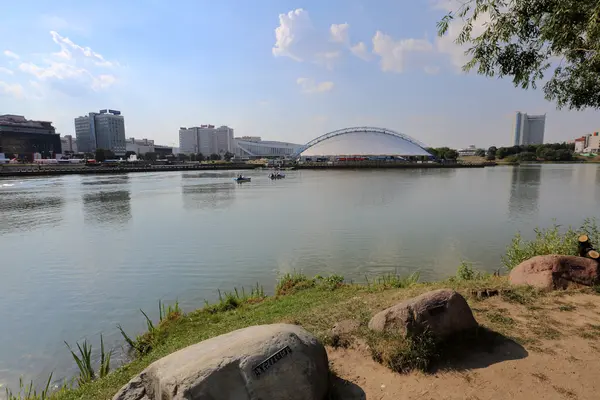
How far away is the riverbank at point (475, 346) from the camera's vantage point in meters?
3.45

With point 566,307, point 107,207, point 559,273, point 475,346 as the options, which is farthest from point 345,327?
point 107,207

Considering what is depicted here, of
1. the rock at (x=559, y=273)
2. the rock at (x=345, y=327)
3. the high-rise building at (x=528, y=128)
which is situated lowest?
the rock at (x=345, y=327)

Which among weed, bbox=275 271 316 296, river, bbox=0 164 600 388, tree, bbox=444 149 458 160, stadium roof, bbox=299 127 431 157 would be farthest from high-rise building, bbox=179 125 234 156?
weed, bbox=275 271 316 296

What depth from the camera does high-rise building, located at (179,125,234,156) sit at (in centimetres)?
19288

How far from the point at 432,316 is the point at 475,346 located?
69cm

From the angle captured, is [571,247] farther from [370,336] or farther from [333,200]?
[333,200]

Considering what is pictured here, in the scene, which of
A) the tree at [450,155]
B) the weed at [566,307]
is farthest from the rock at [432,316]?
the tree at [450,155]

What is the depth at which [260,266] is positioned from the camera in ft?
40.3

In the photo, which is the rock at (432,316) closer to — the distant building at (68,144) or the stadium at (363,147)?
the stadium at (363,147)

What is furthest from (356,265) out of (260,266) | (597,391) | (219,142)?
(219,142)

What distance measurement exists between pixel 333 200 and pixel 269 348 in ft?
91.8

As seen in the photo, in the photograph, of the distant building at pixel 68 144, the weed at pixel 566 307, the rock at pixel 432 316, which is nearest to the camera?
the rock at pixel 432 316

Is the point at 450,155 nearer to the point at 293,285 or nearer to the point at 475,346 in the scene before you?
the point at 293,285

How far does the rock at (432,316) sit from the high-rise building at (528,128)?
225 m
